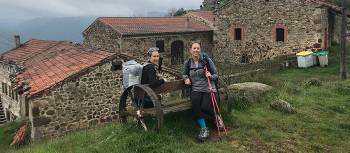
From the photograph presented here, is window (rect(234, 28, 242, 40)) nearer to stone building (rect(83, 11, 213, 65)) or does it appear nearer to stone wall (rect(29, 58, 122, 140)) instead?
stone building (rect(83, 11, 213, 65))

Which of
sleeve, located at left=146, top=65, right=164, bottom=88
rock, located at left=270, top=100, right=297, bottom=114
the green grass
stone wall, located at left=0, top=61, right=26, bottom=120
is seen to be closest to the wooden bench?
sleeve, located at left=146, top=65, right=164, bottom=88

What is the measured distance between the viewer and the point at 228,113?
8086mm

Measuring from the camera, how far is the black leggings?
7105mm

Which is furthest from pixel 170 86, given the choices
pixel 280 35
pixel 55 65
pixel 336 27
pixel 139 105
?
pixel 336 27

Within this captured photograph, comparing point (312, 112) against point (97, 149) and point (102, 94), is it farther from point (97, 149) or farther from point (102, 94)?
point (102, 94)

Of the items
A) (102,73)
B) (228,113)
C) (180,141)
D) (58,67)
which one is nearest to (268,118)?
(228,113)

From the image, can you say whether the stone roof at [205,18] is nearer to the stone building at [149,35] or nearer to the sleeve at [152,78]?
the stone building at [149,35]

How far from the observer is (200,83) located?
729 centimetres

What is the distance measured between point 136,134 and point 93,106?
9491 mm

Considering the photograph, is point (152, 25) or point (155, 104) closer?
point (155, 104)

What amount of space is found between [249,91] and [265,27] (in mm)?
16605

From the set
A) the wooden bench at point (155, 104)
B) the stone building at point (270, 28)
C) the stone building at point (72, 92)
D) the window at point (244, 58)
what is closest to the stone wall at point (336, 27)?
the stone building at point (270, 28)

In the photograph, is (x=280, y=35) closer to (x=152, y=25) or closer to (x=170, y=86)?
(x=152, y=25)

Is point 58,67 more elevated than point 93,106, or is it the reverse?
point 58,67
